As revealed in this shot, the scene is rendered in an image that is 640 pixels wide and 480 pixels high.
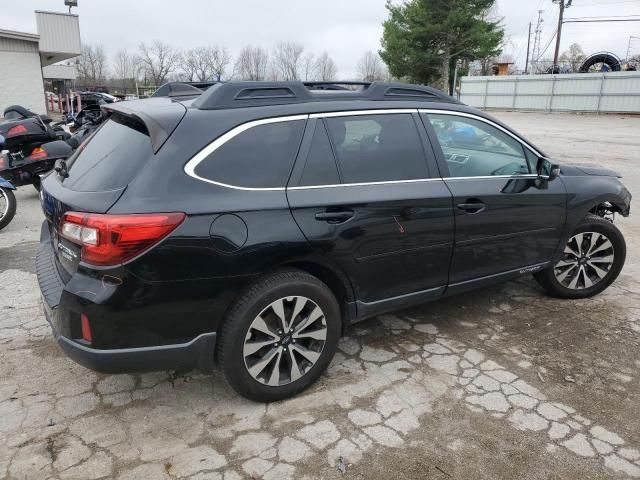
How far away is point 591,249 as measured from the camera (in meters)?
4.39

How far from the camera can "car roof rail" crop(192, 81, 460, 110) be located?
285 cm

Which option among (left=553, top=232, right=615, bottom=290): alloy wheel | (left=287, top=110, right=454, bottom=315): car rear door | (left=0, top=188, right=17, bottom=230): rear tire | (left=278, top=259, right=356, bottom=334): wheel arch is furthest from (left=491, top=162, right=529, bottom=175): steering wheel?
(left=0, top=188, right=17, bottom=230): rear tire

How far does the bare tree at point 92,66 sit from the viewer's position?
6925 centimetres

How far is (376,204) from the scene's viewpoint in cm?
306

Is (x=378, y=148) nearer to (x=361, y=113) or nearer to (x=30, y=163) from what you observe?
(x=361, y=113)

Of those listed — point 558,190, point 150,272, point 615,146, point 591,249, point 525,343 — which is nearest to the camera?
point 150,272

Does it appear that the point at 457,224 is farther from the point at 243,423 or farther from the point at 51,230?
the point at 51,230

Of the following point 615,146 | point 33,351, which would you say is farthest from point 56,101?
point 33,351

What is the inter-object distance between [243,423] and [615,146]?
16.3 m

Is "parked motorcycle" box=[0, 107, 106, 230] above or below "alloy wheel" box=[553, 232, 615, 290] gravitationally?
above

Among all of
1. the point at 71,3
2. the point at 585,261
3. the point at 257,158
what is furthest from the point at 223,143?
the point at 71,3

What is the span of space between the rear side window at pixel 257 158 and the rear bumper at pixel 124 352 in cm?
83

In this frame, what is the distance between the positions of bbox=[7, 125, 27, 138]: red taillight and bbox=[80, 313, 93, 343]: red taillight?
20.8 ft

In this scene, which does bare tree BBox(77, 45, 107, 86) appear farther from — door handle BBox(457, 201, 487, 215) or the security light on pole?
door handle BBox(457, 201, 487, 215)
